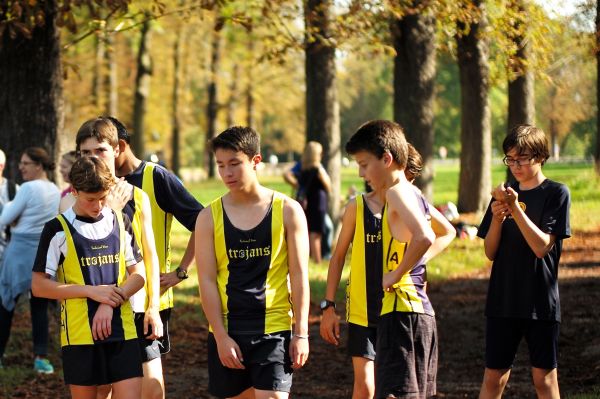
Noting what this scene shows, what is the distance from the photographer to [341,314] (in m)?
13.8

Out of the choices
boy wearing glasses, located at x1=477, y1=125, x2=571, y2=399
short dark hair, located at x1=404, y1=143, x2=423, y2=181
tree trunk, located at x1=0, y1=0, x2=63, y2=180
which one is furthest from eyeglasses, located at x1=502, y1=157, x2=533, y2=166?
tree trunk, located at x1=0, y1=0, x2=63, y2=180

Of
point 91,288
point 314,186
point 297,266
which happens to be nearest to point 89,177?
point 91,288

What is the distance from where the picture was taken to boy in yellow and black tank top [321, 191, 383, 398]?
6.45 m

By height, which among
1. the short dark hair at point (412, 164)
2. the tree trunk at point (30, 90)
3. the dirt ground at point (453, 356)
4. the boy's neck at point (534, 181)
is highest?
the tree trunk at point (30, 90)

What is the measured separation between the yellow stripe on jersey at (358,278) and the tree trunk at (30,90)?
751 centimetres

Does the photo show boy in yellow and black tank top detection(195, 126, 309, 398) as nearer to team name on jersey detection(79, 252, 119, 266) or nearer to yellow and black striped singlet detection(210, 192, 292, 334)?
yellow and black striped singlet detection(210, 192, 292, 334)

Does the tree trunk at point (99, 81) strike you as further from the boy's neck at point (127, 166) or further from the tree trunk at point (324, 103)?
the boy's neck at point (127, 166)

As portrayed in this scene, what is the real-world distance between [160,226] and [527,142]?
2377mm

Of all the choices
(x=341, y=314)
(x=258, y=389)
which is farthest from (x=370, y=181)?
(x=341, y=314)

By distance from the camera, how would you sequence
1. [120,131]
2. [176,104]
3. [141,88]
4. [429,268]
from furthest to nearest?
[176,104] → [141,88] → [429,268] → [120,131]

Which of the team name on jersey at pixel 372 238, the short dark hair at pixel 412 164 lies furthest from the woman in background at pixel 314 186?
the team name on jersey at pixel 372 238

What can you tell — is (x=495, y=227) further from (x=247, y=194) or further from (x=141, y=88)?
(x=141, y=88)

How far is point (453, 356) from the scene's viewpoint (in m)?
11.2

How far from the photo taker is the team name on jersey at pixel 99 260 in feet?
19.6
